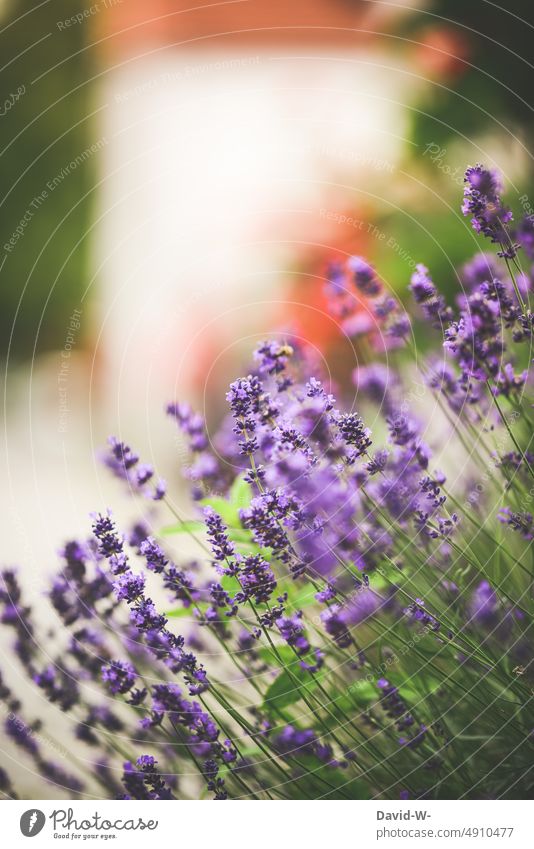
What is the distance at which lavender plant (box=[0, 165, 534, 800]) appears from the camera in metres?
0.53

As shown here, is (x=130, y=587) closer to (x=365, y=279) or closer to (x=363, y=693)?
(x=363, y=693)

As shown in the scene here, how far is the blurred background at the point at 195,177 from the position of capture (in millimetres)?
874

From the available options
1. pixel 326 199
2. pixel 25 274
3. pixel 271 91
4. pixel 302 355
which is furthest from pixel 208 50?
pixel 302 355

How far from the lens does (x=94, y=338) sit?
0.93 metres

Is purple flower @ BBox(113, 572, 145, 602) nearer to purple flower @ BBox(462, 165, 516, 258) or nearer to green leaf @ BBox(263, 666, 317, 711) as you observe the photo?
green leaf @ BBox(263, 666, 317, 711)

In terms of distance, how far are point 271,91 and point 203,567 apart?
64cm

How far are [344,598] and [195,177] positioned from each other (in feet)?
2.09

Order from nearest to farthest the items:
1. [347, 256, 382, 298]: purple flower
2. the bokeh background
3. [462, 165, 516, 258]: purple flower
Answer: [462, 165, 516, 258]: purple flower, [347, 256, 382, 298]: purple flower, the bokeh background

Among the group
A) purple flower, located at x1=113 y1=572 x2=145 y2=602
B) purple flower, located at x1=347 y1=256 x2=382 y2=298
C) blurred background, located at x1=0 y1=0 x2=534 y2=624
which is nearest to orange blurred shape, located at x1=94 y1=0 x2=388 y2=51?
blurred background, located at x1=0 y1=0 x2=534 y2=624

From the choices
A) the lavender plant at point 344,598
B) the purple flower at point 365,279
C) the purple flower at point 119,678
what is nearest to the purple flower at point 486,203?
the lavender plant at point 344,598

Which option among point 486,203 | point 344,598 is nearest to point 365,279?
point 486,203

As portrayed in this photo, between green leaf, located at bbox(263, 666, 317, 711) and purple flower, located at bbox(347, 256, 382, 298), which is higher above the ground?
purple flower, located at bbox(347, 256, 382, 298)

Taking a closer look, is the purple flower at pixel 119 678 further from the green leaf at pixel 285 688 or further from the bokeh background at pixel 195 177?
the bokeh background at pixel 195 177

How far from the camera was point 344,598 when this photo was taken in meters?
0.56
